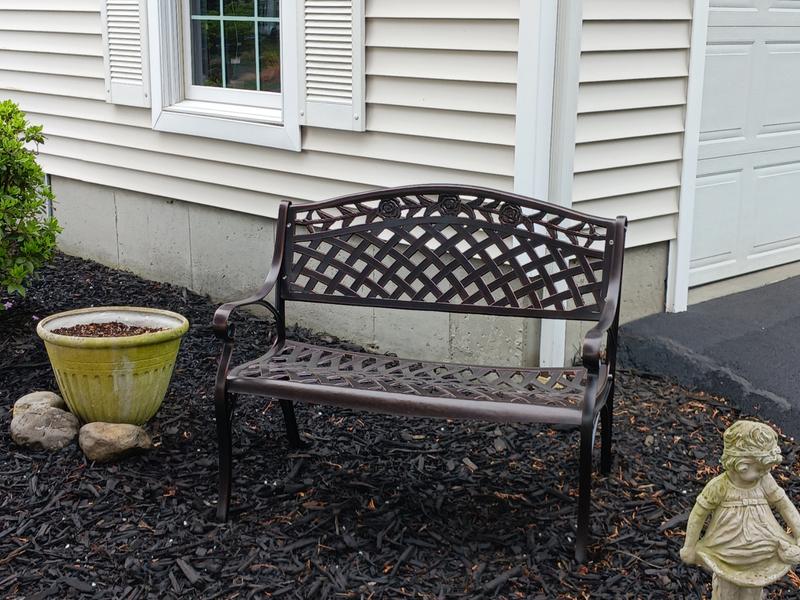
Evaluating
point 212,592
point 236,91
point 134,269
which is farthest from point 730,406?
point 134,269

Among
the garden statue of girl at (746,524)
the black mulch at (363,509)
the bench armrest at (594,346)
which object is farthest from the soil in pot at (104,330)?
the garden statue of girl at (746,524)

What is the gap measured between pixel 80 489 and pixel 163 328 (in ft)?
3.05

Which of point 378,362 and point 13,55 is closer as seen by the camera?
point 378,362

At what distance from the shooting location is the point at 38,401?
4.80 meters

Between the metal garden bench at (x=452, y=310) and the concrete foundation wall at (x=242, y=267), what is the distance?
573 millimetres

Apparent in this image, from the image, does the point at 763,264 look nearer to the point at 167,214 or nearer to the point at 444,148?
the point at 444,148

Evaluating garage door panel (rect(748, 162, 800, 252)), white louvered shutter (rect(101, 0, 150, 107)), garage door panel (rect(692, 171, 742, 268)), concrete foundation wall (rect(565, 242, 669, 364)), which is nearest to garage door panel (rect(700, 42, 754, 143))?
garage door panel (rect(692, 171, 742, 268))

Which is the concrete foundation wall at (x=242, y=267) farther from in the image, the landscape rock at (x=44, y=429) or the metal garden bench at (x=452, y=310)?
the landscape rock at (x=44, y=429)

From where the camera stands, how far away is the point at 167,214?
7.16 m

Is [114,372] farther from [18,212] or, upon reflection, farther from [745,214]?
[745,214]

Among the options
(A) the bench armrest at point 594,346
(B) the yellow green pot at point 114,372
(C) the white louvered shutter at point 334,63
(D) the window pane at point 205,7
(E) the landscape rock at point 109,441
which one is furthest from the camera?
(D) the window pane at point 205,7

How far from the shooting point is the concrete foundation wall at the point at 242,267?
17.7ft

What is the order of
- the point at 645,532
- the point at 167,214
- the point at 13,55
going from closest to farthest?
1. the point at 645,532
2. the point at 167,214
3. the point at 13,55

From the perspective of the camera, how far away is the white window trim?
19.6 feet
